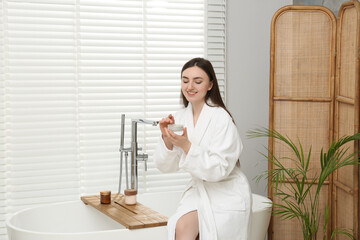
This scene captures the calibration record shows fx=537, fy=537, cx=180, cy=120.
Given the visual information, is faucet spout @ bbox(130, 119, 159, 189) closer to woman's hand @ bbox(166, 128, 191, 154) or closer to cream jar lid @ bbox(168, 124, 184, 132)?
cream jar lid @ bbox(168, 124, 184, 132)

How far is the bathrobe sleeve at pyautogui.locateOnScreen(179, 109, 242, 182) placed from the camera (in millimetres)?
2537

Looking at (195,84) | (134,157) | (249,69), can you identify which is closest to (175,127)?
(195,84)

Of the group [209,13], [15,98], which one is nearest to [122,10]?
[209,13]

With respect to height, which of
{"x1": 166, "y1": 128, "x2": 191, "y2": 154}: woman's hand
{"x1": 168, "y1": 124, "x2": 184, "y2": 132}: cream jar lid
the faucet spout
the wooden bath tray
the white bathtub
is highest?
{"x1": 168, "y1": 124, "x2": 184, "y2": 132}: cream jar lid

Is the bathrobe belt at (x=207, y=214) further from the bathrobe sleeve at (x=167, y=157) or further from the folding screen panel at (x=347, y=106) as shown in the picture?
the folding screen panel at (x=347, y=106)

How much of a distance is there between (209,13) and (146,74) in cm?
67

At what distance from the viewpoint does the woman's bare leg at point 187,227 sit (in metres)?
2.58

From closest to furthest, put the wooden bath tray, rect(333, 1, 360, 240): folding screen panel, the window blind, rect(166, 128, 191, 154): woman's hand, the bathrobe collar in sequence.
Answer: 1. rect(166, 128, 191, 154): woman's hand
2. the bathrobe collar
3. the wooden bath tray
4. rect(333, 1, 360, 240): folding screen panel
5. the window blind

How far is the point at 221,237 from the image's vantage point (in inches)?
104

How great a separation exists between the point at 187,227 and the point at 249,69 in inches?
75.3

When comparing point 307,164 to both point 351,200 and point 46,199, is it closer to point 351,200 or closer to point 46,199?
point 351,200

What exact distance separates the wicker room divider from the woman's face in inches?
38.1

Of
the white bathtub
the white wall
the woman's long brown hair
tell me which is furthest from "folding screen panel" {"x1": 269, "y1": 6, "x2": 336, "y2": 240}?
the woman's long brown hair

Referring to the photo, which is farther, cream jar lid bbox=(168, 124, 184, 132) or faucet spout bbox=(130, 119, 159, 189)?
faucet spout bbox=(130, 119, 159, 189)
